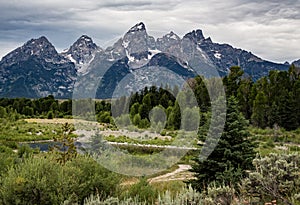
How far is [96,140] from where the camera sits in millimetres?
17266

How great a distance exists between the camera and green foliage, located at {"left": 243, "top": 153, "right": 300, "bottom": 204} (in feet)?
24.8

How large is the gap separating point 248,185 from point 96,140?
10.2 m

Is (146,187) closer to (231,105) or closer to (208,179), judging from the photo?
(208,179)

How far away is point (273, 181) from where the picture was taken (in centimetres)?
761

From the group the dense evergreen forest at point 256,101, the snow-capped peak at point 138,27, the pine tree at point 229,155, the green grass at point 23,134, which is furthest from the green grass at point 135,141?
the pine tree at point 229,155

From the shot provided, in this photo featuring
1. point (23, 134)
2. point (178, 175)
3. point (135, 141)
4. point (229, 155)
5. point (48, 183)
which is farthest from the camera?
point (23, 134)

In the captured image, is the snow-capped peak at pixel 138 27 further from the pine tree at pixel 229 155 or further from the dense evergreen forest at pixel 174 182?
the pine tree at pixel 229 155

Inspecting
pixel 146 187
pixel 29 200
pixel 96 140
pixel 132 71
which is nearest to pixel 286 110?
pixel 96 140

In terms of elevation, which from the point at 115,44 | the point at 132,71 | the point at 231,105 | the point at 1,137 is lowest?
the point at 1,137

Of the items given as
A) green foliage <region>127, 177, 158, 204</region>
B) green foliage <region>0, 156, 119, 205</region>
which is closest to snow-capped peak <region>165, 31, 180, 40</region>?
green foliage <region>127, 177, 158, 204</region>

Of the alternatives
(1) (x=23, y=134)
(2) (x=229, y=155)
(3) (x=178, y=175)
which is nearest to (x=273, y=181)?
(2) (x=229, y=155)

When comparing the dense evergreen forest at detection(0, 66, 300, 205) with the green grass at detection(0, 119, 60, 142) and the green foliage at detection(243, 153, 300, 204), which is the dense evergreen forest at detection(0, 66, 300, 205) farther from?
the green grass at detection(0, 119, 60, 142)

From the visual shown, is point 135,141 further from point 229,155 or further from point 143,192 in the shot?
point 143,192

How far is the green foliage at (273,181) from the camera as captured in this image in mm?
7557
